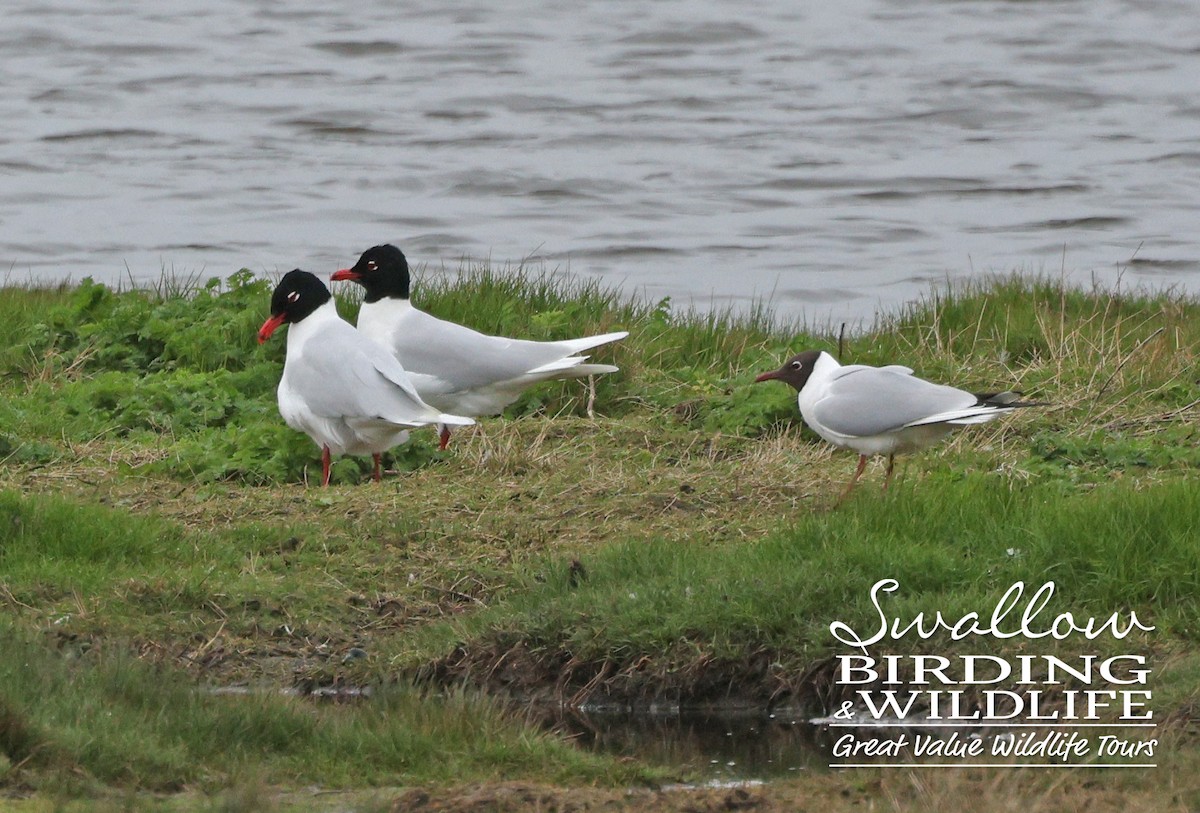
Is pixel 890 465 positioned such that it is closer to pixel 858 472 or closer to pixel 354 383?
pixel 858 472

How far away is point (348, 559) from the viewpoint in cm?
720

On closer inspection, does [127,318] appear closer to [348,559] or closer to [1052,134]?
[348,559]

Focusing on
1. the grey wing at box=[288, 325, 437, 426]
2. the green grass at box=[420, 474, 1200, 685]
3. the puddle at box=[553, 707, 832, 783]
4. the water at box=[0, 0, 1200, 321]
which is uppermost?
the grey wing at box=[288, 325, 437, 426]

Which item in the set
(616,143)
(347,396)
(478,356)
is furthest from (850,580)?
(616,143)

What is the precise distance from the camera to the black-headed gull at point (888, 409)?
25.8ft

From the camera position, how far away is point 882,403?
7930 millimetres

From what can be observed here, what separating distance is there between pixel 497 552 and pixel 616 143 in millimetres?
15797

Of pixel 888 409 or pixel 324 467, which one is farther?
pixel 324 467

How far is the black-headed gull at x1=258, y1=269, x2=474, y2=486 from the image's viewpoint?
845cm

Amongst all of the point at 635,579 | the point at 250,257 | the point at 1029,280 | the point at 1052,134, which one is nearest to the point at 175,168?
the point at 250,257

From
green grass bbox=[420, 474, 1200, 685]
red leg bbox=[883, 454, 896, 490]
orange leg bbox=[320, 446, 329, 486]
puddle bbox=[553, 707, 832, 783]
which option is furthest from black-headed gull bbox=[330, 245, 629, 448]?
puddle bbox=[553, 707, 832, 783]

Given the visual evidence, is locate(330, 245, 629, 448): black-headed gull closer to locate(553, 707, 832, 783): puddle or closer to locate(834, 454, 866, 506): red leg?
locate(834, 454, 866, 506): red leg

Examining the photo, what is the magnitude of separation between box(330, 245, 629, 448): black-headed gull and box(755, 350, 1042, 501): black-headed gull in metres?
1.39

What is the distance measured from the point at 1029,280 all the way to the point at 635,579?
21.1 feet
